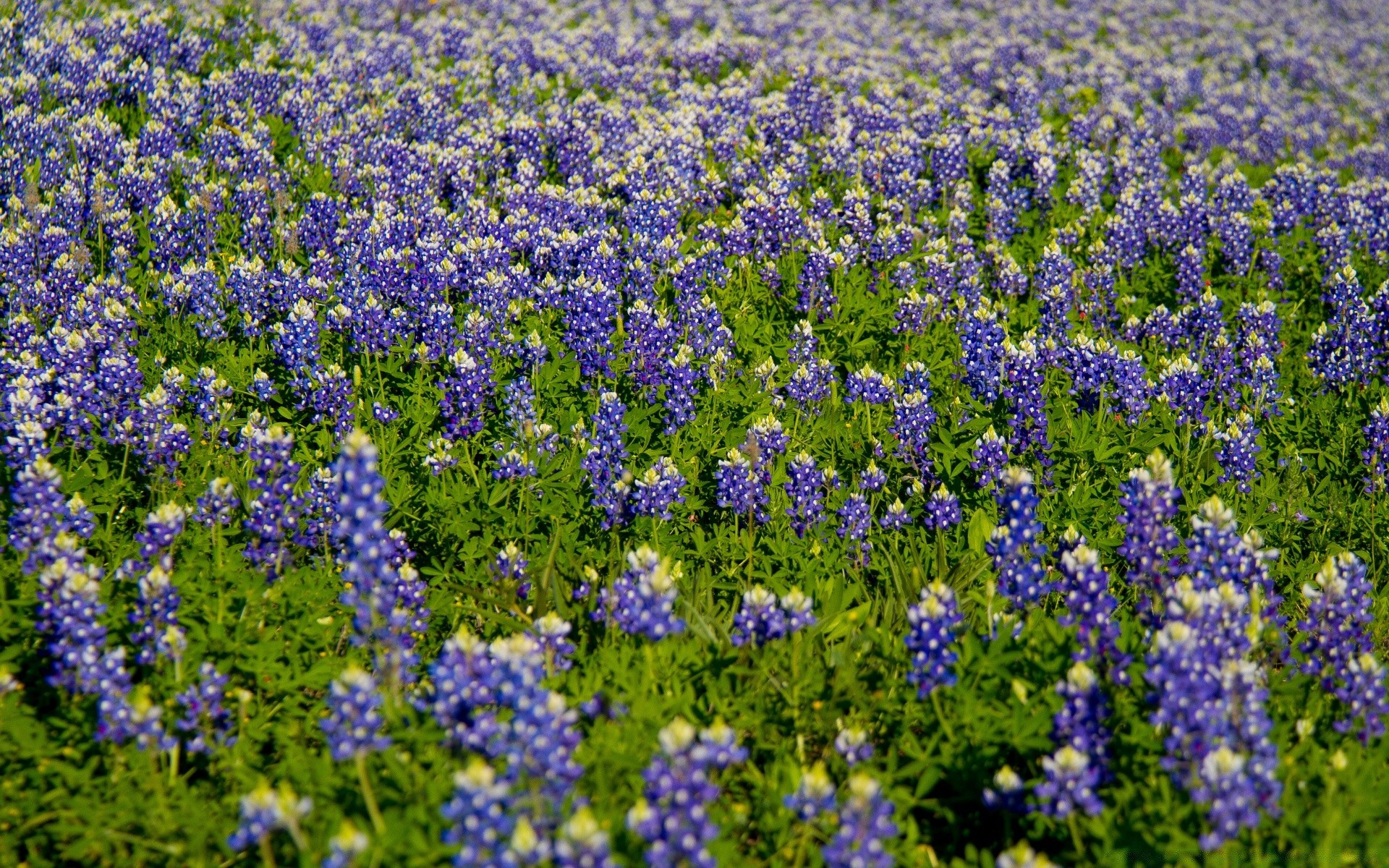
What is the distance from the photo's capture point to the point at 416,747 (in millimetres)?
3117

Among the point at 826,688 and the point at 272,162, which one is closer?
the point at 826,688

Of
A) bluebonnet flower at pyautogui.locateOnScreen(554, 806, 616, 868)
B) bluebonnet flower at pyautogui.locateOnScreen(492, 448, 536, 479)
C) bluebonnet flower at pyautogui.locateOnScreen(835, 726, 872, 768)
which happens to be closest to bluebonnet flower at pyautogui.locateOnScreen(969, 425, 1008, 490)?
bluebonnet flower at pyautogui.locateOnScreen(835, 726, 872, 768)

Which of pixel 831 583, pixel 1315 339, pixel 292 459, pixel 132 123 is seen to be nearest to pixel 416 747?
pixel 831 583

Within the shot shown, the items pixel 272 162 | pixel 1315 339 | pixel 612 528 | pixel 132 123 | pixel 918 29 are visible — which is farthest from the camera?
pixel 918 29

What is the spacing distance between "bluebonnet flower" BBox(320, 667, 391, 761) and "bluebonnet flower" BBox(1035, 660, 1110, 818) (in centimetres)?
195

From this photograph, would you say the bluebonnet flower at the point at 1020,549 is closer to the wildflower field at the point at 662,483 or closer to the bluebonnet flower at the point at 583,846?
the wildflower field at the point at 662,483

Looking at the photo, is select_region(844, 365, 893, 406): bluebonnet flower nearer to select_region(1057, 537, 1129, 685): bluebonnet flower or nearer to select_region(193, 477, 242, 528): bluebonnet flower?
select_region(1057, 537, 1129, 685): bluebonnet flower

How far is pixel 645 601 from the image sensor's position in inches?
135

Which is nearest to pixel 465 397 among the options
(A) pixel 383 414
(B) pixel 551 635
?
(A) pixel 383 414

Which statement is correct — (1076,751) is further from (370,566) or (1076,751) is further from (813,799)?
(370,566)

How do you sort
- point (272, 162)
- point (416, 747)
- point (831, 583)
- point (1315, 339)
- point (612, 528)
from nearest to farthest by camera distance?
1. point (416, 747)
2. point (831, 583)
3. point (612, 528)
4. point (1315, 339)
5. point (272, 162)

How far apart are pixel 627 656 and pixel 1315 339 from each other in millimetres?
5138

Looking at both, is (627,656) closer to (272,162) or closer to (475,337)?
(475,337)

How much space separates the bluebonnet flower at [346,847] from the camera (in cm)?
254
